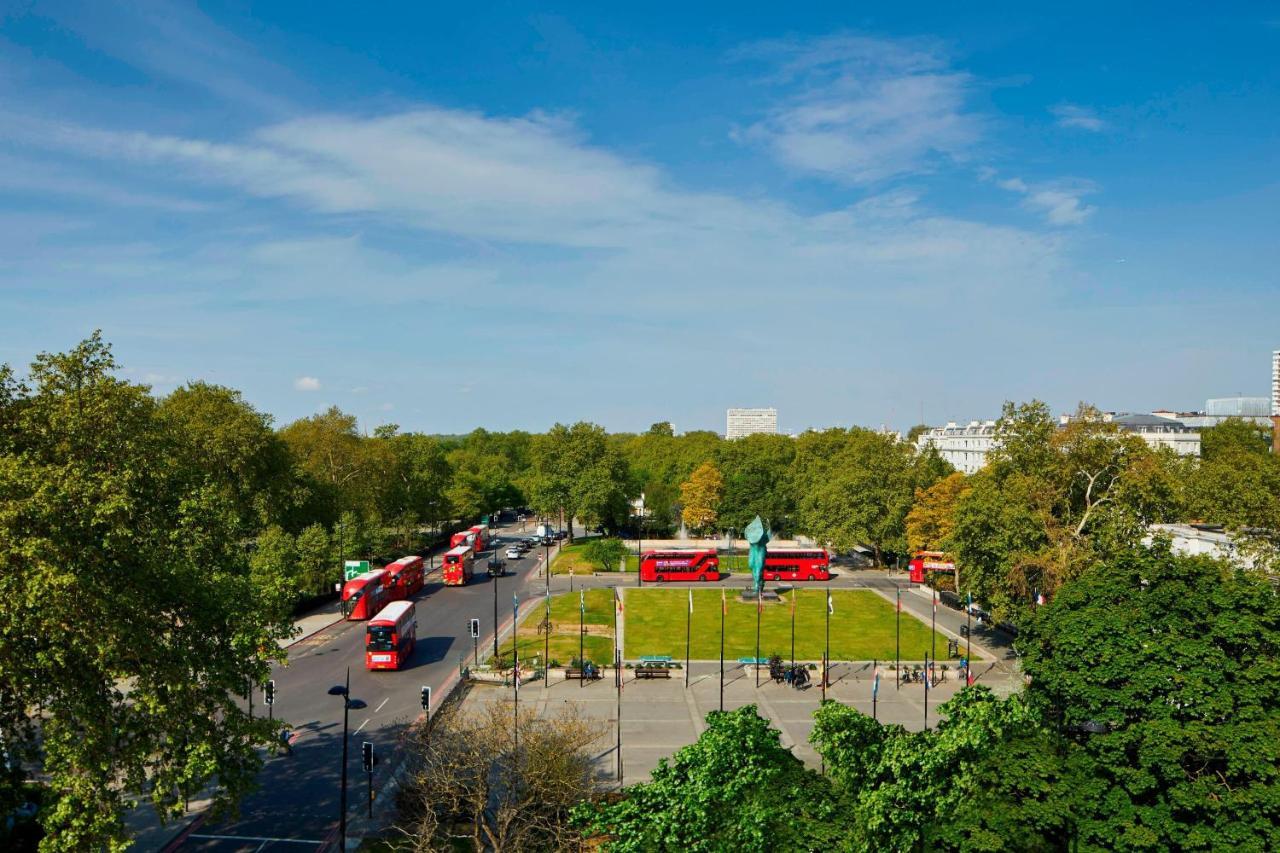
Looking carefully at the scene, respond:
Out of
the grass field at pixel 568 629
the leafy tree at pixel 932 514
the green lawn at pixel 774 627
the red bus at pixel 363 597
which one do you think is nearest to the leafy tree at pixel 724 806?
the green lawn at pixel 774 627

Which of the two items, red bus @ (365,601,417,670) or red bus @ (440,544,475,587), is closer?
red bus @ (365,601,417,670)

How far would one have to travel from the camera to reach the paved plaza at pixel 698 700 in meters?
31.7

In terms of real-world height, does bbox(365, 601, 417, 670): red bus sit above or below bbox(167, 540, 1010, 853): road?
above

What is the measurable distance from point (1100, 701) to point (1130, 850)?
4.00m

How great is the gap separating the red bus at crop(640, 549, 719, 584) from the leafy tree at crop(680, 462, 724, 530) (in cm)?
2014

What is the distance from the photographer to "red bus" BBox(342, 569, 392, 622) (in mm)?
52188

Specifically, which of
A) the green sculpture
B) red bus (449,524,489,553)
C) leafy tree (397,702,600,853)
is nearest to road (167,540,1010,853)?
leafy tree (397,702,600,853)

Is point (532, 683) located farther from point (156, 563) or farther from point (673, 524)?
point (673, 524)

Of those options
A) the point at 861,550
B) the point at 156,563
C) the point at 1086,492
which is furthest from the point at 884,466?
the point at 156,563

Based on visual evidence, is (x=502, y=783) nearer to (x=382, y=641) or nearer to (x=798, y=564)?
(x=382, y=641)

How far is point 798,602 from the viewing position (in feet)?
192

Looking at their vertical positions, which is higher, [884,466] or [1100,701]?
[884,466]

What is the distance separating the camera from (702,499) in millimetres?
89188

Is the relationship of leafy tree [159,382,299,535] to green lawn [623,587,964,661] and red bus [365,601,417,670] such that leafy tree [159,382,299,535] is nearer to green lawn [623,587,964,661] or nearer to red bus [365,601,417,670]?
red bus [365,601,417,670]
